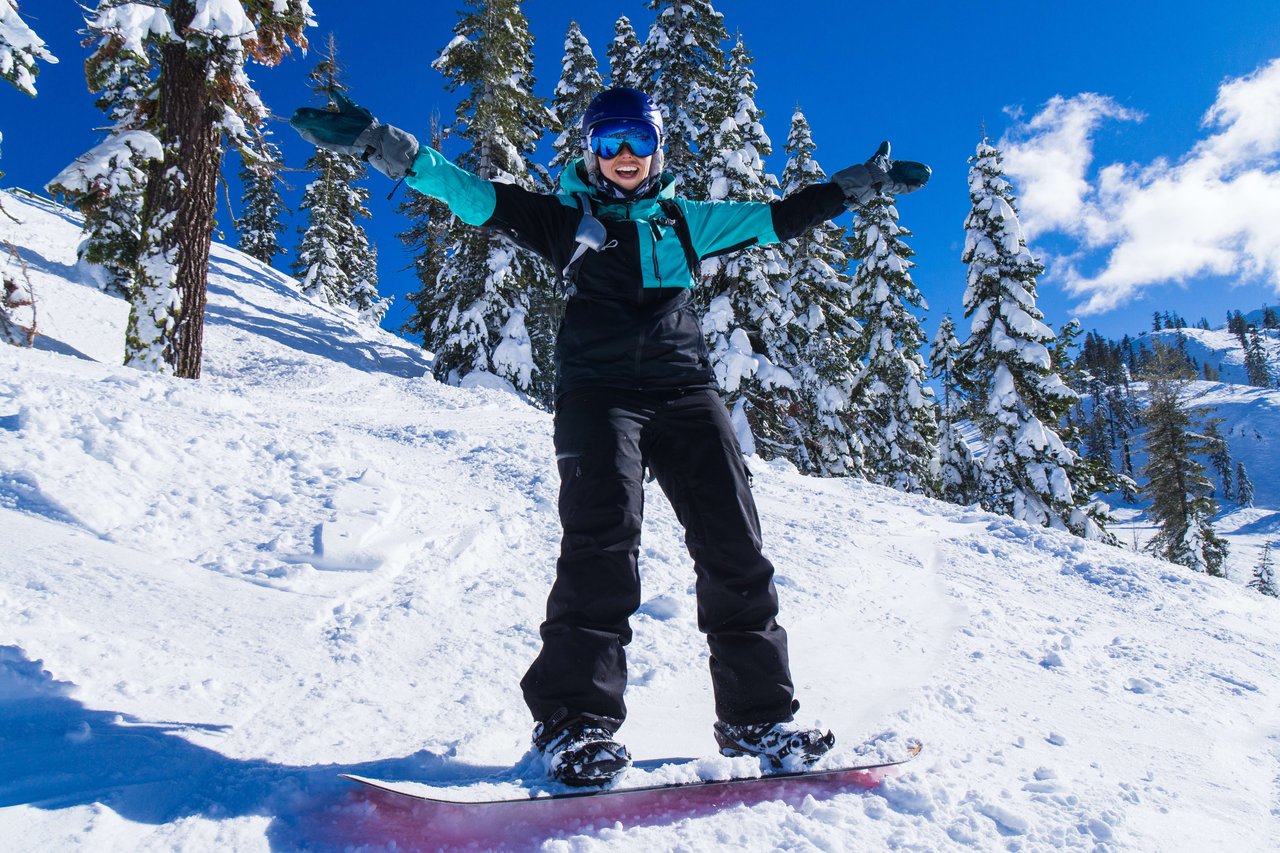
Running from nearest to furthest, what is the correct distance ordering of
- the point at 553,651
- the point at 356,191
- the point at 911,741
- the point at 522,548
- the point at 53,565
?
1. the point at 553,651
2. the point at 911,741
3. the point at 53,565
4. the point at 522,548
5. the point at 356,191

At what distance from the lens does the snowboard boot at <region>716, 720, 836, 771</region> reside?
→ 2.11m

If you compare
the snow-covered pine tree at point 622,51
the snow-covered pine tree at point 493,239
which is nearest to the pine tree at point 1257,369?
the snow-covered pine tree at point 622,51

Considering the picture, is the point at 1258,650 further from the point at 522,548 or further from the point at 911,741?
the point at 522,548

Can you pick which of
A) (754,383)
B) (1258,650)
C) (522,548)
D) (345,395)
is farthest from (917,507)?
(754,383)

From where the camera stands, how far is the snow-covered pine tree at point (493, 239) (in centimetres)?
1666

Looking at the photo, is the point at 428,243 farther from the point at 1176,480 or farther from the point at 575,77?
the point at 1176,480

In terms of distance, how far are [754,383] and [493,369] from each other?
6313 mm

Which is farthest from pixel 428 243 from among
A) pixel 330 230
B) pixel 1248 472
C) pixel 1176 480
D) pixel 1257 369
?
pixel 1257 369

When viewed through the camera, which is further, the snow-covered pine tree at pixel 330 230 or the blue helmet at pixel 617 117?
the snow-covered pine tree at pixel 330 230

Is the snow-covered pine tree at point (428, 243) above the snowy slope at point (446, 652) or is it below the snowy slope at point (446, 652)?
above

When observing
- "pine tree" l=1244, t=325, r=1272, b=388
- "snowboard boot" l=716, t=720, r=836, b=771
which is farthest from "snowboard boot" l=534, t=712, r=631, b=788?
"pine tree" l=1244, t=325, r=1272, b=388

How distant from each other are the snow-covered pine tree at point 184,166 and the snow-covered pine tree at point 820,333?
14279mm

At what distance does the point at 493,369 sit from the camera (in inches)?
653

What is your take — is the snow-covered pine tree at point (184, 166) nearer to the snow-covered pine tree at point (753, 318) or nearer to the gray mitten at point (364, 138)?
A: the gray mitten at point (364, 138)
